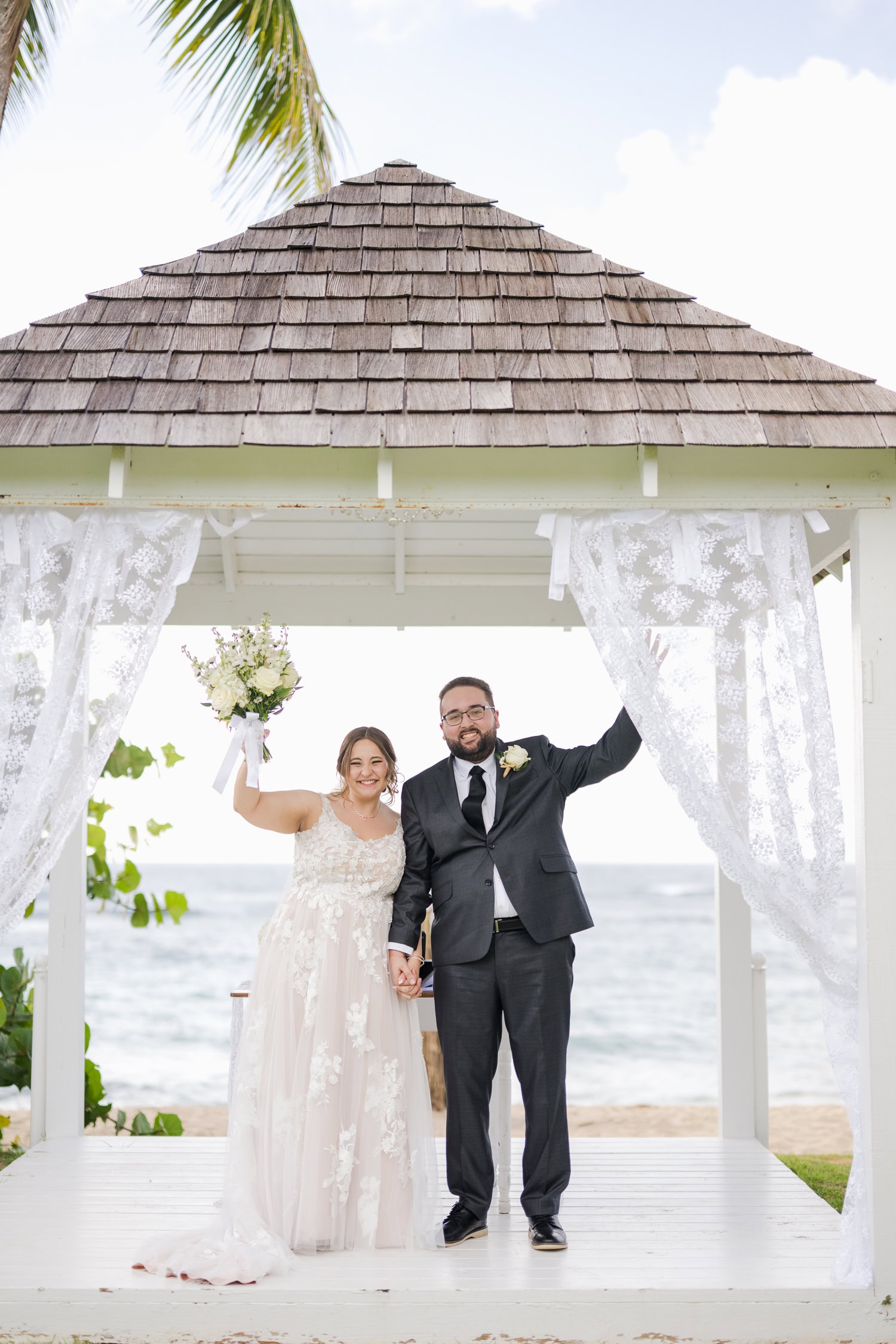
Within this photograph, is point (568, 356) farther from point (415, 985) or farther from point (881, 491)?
point (415, 985)

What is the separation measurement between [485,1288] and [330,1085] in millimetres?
790

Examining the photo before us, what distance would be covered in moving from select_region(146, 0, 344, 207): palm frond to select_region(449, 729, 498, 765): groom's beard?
5472 mm

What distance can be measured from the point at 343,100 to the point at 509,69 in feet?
13.6

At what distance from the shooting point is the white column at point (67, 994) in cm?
573

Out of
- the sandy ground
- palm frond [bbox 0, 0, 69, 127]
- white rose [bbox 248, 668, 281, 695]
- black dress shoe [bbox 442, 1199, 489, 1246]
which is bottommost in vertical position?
the sandy ground

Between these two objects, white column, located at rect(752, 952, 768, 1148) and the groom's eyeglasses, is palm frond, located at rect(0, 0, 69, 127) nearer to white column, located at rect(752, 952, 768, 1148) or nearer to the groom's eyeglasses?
the groom's eyeglasses

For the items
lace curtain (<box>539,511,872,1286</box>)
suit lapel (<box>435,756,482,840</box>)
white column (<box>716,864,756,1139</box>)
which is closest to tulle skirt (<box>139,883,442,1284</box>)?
suit lapel (<box>435,756,482,840</box>)

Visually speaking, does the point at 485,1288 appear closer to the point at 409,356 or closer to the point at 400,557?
the point at 400,557

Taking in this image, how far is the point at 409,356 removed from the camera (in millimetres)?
4055

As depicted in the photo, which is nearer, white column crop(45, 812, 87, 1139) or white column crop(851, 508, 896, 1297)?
white column crop(851, 508, 896, 1297)

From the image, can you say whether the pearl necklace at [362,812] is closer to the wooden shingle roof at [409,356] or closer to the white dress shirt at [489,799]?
the white dress shirt at [489,799]

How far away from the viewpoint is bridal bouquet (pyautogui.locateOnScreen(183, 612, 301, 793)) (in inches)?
158

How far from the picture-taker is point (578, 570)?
4.06 metres

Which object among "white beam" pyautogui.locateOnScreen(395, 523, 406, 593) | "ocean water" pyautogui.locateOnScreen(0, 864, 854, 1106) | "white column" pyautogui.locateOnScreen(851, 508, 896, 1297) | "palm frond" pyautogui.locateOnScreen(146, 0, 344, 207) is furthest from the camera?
"ocean water" pyautogui.locateOnScreen(0, 864, 854, 1106)
